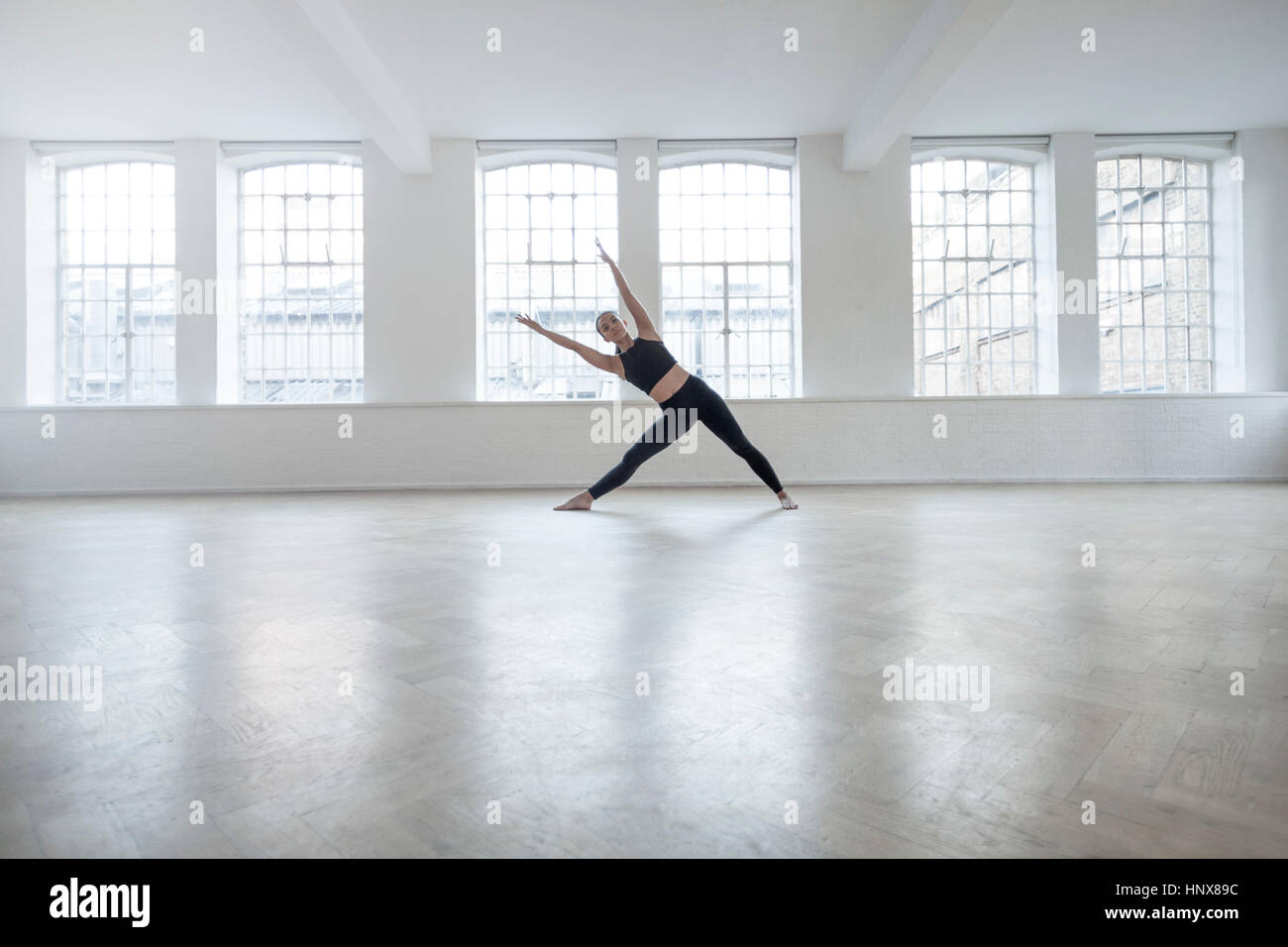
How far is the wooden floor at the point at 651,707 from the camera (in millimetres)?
1145

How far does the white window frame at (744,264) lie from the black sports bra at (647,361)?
4329 millimetres

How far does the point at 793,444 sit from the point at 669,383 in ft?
13.9

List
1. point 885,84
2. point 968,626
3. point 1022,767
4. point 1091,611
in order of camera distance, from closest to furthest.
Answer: point 1022,767
point 968,626
point 1091,611
point 885,84

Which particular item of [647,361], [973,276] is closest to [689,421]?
[647,361]

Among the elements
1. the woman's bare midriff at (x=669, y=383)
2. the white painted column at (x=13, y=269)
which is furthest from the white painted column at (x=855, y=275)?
the white painted column at (x=13, y=269)

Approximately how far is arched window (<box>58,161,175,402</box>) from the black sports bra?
8.05 metres

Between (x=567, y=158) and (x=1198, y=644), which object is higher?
(x=567, y=158)

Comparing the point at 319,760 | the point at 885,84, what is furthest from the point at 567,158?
the point at 319,760

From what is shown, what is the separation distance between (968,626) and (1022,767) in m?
1.14

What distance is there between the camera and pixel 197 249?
395 inches

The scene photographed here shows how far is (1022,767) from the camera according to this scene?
4.41 feet

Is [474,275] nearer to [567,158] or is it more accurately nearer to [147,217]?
[567,158]

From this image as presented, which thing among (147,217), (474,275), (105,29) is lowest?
(474,275)
